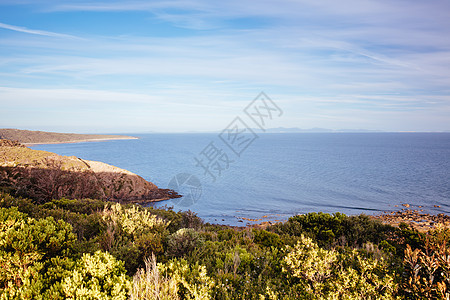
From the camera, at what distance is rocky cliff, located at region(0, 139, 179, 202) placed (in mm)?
16625

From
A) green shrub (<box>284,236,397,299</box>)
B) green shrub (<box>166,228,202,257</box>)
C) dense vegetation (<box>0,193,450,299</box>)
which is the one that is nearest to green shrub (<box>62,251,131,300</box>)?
dense vegetation (<box>0,193,450,299</box>)

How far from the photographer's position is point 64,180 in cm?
1878

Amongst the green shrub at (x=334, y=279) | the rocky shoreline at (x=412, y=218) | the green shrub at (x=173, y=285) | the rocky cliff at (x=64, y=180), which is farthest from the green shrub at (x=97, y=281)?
the rocky shoreline at (x=412, y=218)

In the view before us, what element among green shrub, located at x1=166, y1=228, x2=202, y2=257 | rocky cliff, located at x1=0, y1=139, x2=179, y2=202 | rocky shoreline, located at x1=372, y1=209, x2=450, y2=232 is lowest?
rocky shoreline, located at x1=372, y1=209, x2=450, y2=232

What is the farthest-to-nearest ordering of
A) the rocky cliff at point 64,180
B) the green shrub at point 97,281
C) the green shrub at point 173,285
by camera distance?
the rocky cliff at point 64,180, the green shrub at point 173,285, the green shrub at point 97,281

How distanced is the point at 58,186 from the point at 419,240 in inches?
837

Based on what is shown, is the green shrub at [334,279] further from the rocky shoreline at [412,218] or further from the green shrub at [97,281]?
the rocky shoreline at [412,218]

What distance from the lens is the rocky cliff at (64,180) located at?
16625 millimetres

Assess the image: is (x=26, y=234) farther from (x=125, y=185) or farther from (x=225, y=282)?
(x=125, y=185)

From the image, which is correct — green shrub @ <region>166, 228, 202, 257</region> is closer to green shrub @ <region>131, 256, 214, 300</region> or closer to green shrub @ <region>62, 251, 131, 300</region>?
green shrub @ <region>131, 256, 214, 300</region>

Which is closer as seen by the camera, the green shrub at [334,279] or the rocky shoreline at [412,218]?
the green shrub at [334,279]

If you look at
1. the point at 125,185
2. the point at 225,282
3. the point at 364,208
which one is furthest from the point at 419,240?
the point at 125,185

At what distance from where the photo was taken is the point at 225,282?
15.0 ft

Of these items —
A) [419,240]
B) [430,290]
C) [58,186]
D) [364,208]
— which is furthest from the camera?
[364,208]
